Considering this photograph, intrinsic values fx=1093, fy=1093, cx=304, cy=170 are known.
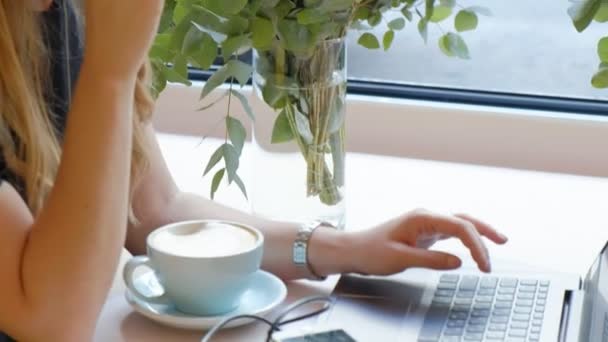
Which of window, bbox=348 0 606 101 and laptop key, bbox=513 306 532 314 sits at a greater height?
laptop key, bbox=513 306 532 314

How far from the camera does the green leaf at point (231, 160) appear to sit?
47.1 inches

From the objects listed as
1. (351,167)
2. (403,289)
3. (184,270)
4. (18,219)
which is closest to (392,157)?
(351,167)

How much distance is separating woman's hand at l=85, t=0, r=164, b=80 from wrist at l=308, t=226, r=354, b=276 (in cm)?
32

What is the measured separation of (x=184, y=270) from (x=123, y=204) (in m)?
0.09

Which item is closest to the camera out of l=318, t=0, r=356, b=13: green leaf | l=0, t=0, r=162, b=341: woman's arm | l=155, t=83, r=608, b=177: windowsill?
l=0, t=0, r=162, b=341: woman's arm

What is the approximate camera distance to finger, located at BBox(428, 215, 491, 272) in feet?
3.66

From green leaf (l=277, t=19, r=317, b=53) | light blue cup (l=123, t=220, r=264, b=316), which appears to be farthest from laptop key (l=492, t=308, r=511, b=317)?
green leaf (l=277, t=19, r=317, b=53)

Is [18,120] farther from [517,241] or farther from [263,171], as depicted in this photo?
[517,241]

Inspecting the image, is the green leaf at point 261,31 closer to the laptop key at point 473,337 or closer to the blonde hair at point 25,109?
the blonde hair at point 25,109

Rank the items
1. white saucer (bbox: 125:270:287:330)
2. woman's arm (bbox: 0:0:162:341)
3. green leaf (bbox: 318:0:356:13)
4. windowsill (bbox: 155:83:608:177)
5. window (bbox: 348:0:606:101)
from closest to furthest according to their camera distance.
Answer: woman's arm (bbox: 0:0:162:341), white saucer (bbox: 125:270:287:330), green leaf (bbox: 318:0:356:13), windowsill (bbox: 155:83:608:177), window (bbox: 348:0:606:101)

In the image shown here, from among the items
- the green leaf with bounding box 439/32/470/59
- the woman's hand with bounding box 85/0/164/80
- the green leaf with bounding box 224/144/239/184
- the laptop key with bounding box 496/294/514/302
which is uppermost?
the woman's hand with bounding box 85/0/164/80

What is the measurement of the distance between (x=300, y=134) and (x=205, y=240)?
20cm

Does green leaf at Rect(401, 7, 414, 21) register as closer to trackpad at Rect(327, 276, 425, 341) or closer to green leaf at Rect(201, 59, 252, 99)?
green leaf at Rect(201, 59, 252, 99)

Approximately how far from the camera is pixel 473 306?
1.06 m
